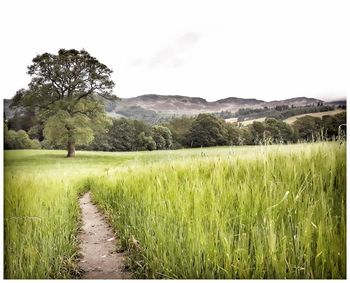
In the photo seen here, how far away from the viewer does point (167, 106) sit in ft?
10.8

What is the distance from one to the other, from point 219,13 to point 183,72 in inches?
23.3

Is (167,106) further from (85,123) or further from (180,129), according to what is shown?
(85,123)

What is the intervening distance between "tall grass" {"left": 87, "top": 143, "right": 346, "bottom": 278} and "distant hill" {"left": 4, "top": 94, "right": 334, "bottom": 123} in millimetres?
500

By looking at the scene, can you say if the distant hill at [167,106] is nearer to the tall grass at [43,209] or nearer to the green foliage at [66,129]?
the green foliage at [66,129]

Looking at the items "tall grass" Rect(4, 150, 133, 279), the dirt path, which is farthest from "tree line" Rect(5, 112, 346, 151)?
the dirt path

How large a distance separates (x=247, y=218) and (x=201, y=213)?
30 centimetres

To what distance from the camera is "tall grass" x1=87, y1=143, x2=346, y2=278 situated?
2166mm

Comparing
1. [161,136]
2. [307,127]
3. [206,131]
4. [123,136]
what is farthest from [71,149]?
[307,127]

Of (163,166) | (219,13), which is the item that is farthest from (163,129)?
(219,13)

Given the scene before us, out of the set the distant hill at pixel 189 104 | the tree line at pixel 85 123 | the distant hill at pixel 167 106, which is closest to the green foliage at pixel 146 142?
the tree line at pixel 85 123

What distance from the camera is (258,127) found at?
3.14 m

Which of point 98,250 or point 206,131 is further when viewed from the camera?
point 206,131

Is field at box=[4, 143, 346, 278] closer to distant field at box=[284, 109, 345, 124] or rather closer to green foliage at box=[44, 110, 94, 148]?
green foliage at box=[44, 110, 94, 148]

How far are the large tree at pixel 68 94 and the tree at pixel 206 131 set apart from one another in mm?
791
